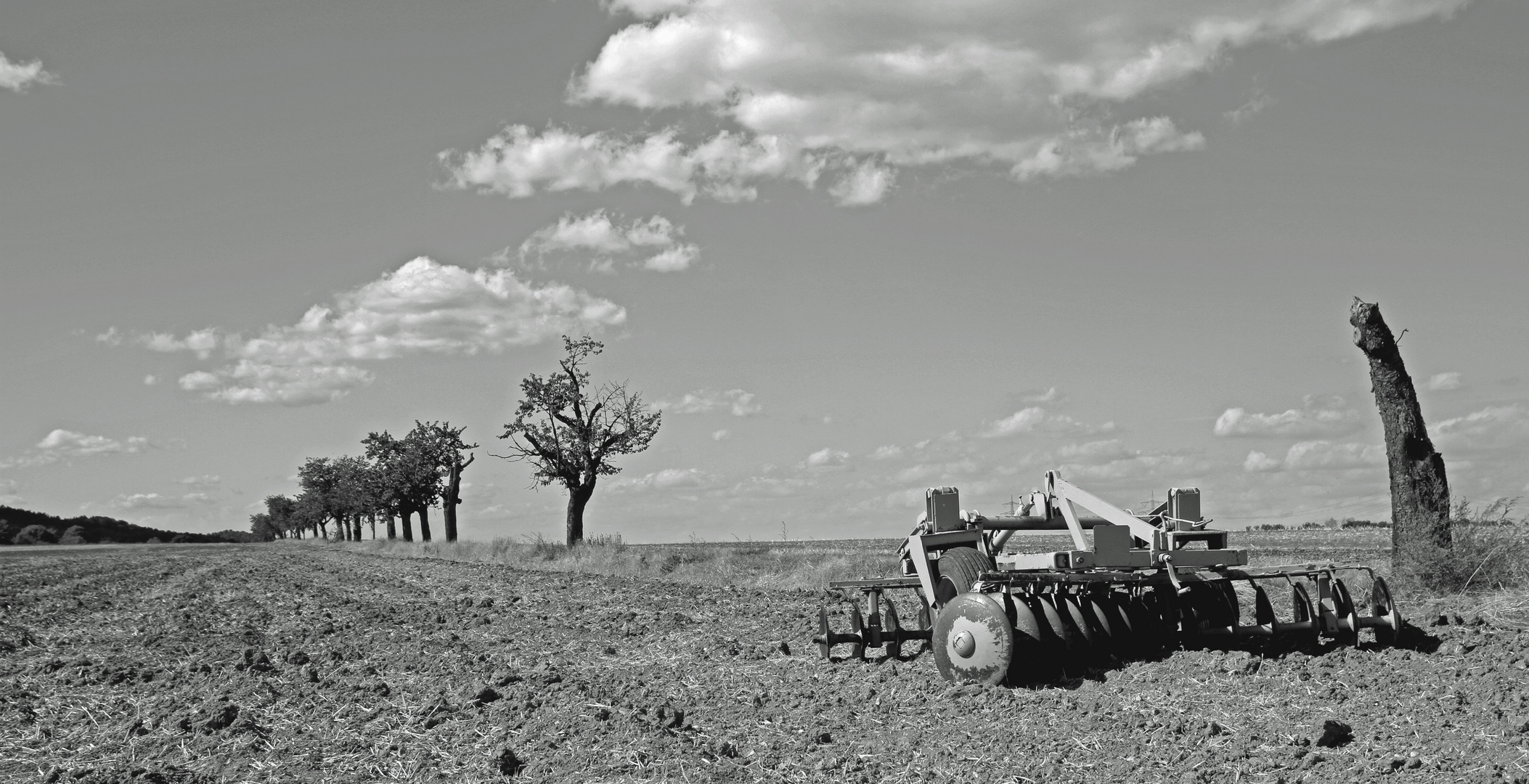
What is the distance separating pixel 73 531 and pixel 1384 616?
419 ft

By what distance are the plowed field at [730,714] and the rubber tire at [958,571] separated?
0.71 meters

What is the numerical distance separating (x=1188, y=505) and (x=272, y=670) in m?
8.78

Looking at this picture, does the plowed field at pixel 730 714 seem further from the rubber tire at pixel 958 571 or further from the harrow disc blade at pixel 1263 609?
the rubber tire at pixel 958 571

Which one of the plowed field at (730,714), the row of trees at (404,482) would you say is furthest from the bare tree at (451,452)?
the plowed field at (730,714)

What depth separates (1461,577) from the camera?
1449 cm

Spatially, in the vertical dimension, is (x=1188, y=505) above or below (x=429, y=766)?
above

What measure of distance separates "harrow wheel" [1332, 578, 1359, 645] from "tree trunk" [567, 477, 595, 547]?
32037mm

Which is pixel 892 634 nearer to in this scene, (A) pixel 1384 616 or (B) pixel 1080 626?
(B) pixel 1080 626

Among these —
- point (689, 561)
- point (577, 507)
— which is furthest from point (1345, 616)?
point (577, 507)

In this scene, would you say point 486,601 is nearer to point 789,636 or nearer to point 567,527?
point 789,636

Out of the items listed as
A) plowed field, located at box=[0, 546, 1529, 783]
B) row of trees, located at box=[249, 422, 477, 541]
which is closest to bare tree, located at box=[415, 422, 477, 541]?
row of trees, located at box=[249, 422, 477, 541]

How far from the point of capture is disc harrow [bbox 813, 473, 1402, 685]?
9.27 metres

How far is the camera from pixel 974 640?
9219 millimetres

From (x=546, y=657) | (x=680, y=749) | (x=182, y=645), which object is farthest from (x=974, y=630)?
(x=182, y=645)
